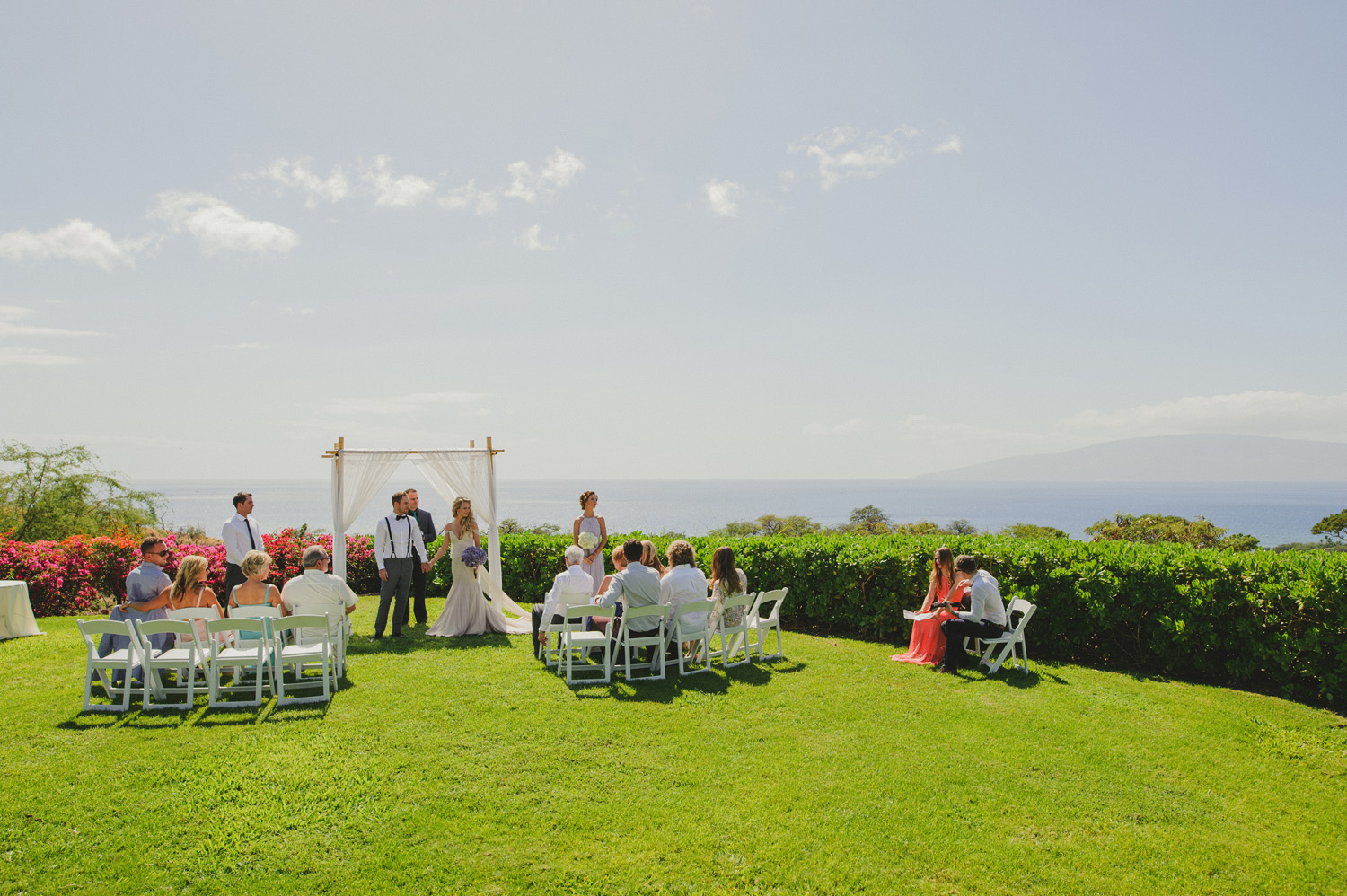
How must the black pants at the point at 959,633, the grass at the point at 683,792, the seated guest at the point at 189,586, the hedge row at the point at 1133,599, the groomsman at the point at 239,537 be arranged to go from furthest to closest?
1. the groomsman at the point at 239,537
2. the black pants at the point at 959,633
3. the seated guest at the point at 189,586
4. the hedge row at the point at 1133,599
5. the grass at the point at 683,792

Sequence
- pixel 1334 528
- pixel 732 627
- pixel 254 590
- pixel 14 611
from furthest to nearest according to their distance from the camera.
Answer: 1. pixel 1334 528
2. pixel 14 611
3. pixel 732 627
4. pixel 254 590

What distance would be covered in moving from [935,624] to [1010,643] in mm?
868

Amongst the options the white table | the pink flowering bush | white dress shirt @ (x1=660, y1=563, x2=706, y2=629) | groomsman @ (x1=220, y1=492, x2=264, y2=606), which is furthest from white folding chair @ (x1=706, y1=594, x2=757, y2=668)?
the white table

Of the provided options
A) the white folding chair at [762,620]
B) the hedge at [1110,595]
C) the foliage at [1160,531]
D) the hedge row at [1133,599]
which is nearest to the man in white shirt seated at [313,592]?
the white folding chair at [762,620]

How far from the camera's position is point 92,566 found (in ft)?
39.5

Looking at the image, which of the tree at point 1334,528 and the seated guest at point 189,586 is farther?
the tree at point 1334,528

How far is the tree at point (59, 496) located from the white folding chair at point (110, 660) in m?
18.8

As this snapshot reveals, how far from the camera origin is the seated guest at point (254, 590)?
718 centimetres

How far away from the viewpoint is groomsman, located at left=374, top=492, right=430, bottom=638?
9.56m

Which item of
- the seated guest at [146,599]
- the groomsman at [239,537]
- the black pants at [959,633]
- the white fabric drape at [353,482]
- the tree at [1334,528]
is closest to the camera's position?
the seated guest at [146,599]

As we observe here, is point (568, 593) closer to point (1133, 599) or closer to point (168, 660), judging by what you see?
point (168, 660)

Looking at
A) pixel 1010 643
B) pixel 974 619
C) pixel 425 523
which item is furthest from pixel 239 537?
pixel 1010 643

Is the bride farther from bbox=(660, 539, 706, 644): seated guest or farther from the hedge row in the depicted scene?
the hedge row

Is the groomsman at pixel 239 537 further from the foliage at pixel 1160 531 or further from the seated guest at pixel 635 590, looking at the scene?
the foliage at pixel 1160 531
